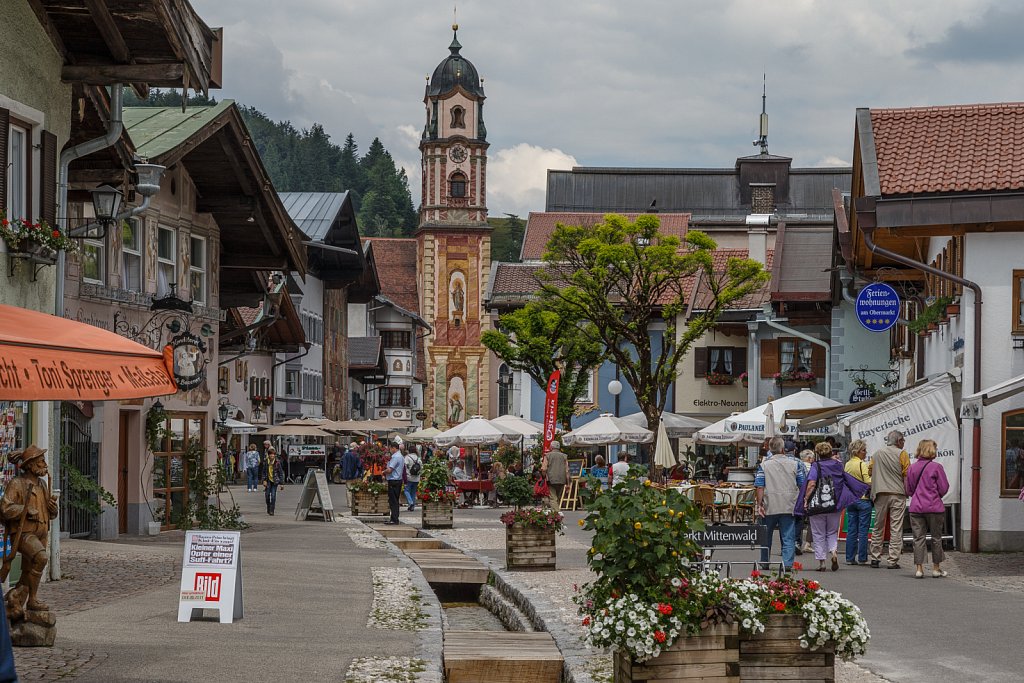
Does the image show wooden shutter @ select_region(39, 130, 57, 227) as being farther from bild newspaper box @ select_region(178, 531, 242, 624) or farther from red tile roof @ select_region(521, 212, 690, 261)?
red tile roof @ select_region(521, 212, 690, 261)

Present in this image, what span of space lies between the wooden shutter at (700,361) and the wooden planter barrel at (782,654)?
50.0m

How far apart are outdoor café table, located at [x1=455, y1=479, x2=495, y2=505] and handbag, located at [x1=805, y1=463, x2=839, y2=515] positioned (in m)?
22.5

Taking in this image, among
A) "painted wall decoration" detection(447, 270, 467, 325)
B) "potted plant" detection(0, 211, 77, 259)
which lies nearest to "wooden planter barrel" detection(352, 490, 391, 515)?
"potted plant" detection(0, 211, 77, 259)

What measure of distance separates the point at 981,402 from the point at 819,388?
106 ft

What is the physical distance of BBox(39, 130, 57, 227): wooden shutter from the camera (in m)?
16.8

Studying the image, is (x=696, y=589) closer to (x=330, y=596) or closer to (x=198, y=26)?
(x=330, y=596)

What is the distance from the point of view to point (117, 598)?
15438 mm

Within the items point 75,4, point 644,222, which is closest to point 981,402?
point 75,4

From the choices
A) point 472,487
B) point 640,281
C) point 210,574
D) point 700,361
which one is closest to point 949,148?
point 210,574

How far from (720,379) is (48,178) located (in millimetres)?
43252

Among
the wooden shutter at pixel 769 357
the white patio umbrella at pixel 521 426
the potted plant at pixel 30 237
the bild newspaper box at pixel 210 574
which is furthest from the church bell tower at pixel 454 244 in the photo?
the bild newspaper box at pixel 210 574

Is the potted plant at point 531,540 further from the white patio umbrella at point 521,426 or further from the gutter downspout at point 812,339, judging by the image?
the gutter downspout at point 812,339

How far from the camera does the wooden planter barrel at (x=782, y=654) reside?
30.1 ft

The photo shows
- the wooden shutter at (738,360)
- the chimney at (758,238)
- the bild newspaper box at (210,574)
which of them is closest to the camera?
the bild newspaper box at (210,574)
